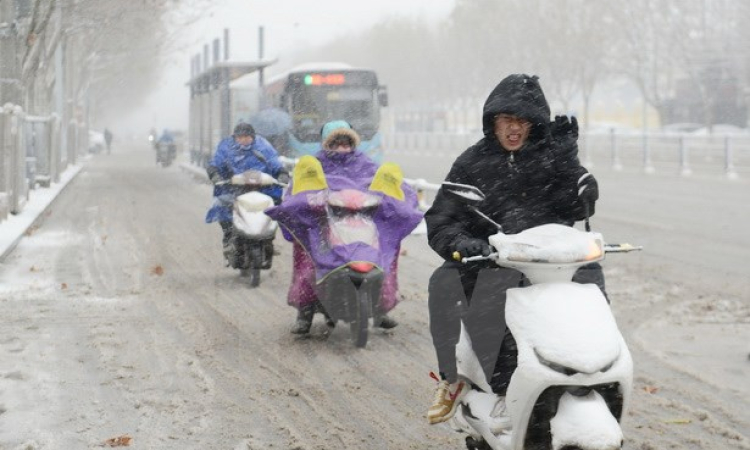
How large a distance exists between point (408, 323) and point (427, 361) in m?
1.64

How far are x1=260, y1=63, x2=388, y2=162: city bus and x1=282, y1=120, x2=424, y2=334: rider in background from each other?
80.3 feet

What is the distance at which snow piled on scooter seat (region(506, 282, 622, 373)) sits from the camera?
4602 mm

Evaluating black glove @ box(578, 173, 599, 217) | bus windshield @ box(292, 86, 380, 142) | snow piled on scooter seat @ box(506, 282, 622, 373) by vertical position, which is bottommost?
snow piled on scooter seat @ box(506, 282, 622, 373)

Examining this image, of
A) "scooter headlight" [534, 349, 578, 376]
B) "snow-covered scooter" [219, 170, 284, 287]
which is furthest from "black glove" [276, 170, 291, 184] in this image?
"scooter headlight" [534, 349, 578, 376]

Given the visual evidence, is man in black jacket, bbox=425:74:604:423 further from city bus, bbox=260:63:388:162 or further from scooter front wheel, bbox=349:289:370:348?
city bus, bbox=260:63:388:162

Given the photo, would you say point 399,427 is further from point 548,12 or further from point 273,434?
point 548,12

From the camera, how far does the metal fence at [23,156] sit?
2017cm

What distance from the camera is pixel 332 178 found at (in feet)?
29.8

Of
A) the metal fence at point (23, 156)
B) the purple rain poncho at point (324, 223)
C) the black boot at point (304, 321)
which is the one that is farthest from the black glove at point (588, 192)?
the metal fence at point (23, 156)

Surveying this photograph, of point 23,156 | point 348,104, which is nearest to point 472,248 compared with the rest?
point 23,156

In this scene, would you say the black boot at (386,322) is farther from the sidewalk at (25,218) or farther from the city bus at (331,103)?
the city bus at (331,103)

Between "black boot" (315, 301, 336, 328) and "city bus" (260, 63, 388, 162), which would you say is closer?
"black boot" (315, 301, 336, 328)

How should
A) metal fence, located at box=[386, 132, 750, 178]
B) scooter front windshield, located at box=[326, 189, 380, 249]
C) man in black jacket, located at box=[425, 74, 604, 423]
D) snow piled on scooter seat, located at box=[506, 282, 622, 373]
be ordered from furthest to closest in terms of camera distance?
metal fence, located at box=[386, 132, 750, 178] → scooter front windshield, located at box=[326, 189, 380, 249] → man in black jacket, located at box=[425, 74, 604, 423] → snow piled on scooter seat, located at box=[506, 282, 622, 373]

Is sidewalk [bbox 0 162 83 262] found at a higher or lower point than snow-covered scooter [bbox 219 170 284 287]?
lower
